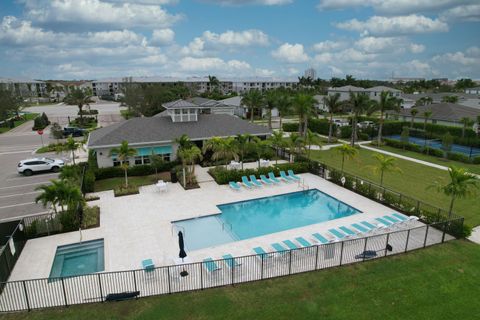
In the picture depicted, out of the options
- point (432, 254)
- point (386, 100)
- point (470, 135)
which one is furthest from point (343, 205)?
point (470, 135)

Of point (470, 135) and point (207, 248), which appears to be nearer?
point (207, 248)

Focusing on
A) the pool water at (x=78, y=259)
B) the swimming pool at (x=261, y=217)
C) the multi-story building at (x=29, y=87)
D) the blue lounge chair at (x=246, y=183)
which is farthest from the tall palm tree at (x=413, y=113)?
the multi-story building at (x=29, y=87)

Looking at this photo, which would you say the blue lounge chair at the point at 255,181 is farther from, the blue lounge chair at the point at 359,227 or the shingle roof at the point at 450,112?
the shingle roof at the point at 450,112

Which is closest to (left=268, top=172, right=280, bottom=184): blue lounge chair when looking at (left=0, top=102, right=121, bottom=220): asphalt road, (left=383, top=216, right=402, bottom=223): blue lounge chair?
(left=383, top=216, right=402, bottom=223): blue lounge chair

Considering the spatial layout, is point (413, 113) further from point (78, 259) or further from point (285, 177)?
point (78, 259)

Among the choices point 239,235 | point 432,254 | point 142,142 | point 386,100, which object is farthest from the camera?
point 386,100

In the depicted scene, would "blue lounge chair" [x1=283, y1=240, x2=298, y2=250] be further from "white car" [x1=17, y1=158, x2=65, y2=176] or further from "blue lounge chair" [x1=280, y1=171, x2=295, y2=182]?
"white car" [x1=17, y1=158, x2=65, y2=176]

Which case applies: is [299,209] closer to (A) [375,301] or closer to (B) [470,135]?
(A) [375,301]

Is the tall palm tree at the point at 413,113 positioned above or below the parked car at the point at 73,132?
above
